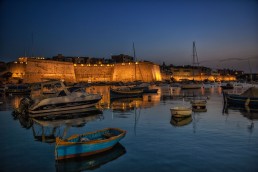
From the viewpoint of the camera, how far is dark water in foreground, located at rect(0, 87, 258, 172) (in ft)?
26.6

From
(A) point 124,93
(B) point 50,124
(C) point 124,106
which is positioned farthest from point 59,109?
(A) point 124,93

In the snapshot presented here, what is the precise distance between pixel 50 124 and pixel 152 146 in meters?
8.03

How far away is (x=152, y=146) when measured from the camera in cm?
1023

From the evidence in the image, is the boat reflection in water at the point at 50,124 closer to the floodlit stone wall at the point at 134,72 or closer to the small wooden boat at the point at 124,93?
the small wooden boat at the point at 124,93

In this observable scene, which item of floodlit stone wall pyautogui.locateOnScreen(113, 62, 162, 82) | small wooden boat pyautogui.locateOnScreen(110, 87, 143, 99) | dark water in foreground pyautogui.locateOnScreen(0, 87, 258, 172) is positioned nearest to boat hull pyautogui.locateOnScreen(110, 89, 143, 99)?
small wooden boat pyautogui.locateOnScreen(110, 87, 143, 99)

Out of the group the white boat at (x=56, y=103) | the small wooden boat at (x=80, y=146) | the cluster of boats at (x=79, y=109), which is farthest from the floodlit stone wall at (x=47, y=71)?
the small wooden boat at (x=80, y=146)

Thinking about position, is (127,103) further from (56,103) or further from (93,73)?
(93,73)

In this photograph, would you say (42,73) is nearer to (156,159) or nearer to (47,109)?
(47,109)

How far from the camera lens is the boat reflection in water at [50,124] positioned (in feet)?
41.2

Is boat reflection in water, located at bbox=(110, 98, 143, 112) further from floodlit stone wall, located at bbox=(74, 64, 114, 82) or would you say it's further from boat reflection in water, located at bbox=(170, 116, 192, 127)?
floodlit stone wall, located at bbox=(74, 64, 114, 82)

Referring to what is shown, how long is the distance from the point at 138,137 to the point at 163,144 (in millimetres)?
1586

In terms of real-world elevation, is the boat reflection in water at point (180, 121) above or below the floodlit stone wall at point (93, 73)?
below

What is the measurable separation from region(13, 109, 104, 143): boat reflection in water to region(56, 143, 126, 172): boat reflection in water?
10.3ft

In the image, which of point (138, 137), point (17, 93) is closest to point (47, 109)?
point (138, 137)
